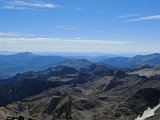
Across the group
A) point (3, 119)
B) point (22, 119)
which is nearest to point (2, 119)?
point (3, 119)

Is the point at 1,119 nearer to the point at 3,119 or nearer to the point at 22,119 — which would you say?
the point at 3,119

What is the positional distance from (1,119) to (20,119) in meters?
11.2

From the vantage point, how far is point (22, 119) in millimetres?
146250

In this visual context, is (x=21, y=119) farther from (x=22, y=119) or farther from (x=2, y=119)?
(x=2, y=119)

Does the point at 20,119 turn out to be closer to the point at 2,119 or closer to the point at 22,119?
the point at 22,119

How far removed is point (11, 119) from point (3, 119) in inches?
262

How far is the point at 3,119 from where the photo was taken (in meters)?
152

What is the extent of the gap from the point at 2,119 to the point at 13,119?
266 inches

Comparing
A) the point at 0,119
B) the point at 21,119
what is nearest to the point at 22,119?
the point at 21,119

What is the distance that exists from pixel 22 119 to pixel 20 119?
1.32 m

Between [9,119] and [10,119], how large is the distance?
2.79 feet

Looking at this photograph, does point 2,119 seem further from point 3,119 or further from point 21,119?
point 21,119

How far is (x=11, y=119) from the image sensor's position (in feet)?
482

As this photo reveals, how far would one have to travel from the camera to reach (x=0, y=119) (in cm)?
14925
